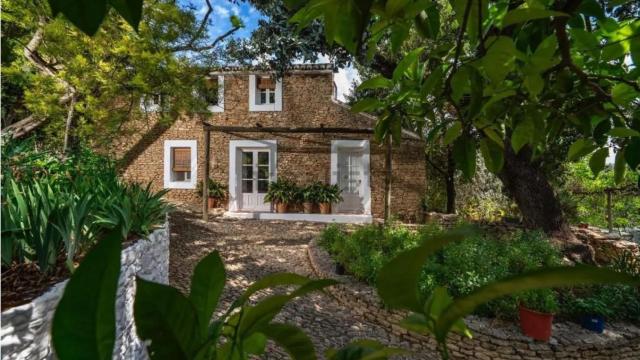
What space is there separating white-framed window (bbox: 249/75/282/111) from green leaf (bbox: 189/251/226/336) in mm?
10636

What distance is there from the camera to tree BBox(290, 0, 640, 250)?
65cm

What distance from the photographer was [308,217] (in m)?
10.0

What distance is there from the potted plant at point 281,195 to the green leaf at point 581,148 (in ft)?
30.2

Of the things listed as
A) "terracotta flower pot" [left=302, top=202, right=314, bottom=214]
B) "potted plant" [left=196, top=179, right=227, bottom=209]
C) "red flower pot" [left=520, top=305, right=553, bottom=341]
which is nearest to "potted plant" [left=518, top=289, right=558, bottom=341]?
"red flower pot" [left=520, top=305, right=553, bottom=341]

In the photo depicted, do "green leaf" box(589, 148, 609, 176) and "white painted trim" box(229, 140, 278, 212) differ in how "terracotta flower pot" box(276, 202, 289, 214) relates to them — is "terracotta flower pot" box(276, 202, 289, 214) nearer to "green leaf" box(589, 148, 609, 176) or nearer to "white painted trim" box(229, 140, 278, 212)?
"white painted trim" box(229, 140, 278, 212)

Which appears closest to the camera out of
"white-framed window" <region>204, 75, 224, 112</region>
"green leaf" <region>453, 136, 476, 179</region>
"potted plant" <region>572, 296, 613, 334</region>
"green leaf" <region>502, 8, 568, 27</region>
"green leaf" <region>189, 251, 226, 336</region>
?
"green leaf" <region>189, 251, 226, 336</region>

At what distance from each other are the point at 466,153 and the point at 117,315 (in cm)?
277

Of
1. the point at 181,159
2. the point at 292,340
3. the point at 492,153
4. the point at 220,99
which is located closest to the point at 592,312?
the point at 492,153

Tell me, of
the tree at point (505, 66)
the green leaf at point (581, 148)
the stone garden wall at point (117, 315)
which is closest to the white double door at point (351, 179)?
the stone garden wall at point (117, 315)

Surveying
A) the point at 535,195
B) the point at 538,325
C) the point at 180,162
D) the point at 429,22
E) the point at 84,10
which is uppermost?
the point at 180,162

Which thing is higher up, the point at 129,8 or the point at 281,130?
the point at 281,130

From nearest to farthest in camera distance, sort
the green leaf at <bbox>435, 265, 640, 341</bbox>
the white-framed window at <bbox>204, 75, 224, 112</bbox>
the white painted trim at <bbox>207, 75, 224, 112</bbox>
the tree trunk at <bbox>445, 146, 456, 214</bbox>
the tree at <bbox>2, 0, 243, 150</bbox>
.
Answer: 1. the green leaf at <bbox>435, 265, 640, 341</bbox>
2. the tree at <bbox>2, 0, 243, 150</bbox>
3. the white-framed window at <bbox>204, 75, 224, 112</bbox>
4. the white painted trim at <bbox>207, 75, 224, 112</bbox>
5. the tree trunk at <bbox>445, 146, 456, 214</bbox>

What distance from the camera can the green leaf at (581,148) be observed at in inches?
42.6

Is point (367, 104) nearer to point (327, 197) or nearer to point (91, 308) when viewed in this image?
point (91, 308)
